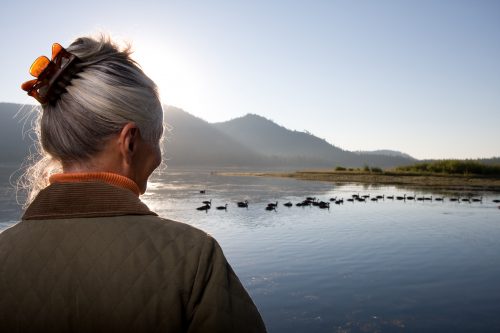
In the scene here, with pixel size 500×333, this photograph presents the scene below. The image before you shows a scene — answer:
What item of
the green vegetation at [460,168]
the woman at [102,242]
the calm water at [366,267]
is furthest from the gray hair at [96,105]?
the green vegetation at [460,168]

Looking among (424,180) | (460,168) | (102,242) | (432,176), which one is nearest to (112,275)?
(102,242)

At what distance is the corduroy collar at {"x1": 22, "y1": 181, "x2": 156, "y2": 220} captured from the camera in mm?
1512

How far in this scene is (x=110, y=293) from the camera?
1.41 metres

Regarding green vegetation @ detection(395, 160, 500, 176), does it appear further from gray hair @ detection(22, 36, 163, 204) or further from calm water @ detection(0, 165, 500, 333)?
gray hair @ detection(22, 36, 163, 204)

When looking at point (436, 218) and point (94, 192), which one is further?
point (436, 218)

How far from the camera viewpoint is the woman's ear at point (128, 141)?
169 centimetres

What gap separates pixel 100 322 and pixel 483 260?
1792cm

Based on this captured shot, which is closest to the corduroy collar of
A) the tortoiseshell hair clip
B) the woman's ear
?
the woman's ear

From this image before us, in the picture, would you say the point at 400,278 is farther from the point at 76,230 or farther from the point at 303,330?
the point at 76,230

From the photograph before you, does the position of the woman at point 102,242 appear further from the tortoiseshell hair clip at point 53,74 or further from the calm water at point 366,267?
the calm water at point 366,267

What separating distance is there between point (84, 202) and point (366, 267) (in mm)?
14604

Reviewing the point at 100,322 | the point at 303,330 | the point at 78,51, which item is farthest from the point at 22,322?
the point at 303,330

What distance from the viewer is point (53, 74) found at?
1681mm

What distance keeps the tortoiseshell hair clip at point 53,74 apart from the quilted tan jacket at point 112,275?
1.54 feet
